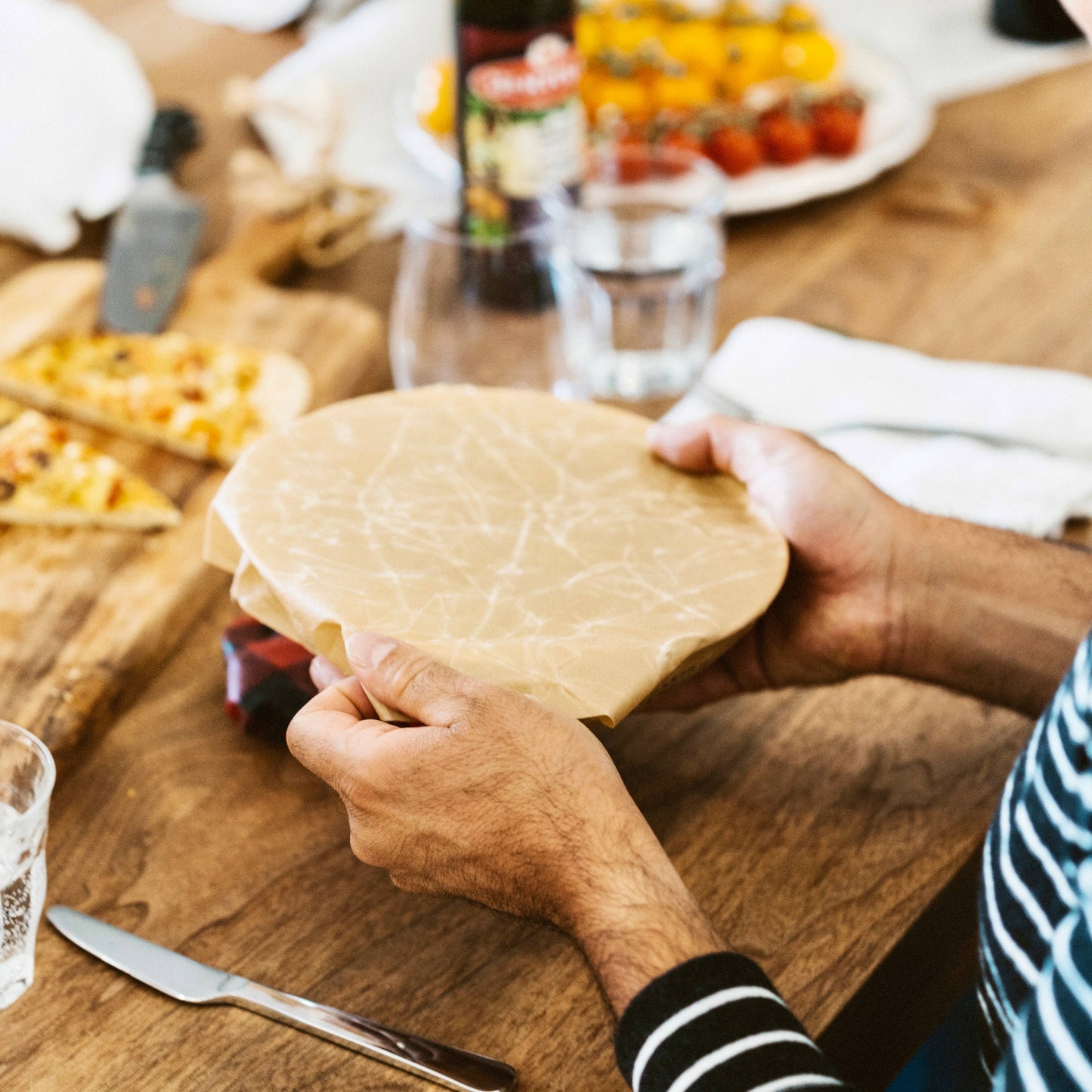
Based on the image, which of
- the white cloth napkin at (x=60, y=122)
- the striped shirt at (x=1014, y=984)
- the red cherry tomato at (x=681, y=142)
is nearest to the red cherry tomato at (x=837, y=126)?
the red cherry tomato at (x=681, y=142)

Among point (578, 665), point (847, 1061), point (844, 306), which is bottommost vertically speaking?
point (847, 1061)

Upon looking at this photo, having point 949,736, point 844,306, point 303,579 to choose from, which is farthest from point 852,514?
point 844,306

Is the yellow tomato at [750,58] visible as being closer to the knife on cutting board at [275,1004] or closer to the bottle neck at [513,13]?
the bottle neck at [513,13]

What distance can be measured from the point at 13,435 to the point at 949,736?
86 cm

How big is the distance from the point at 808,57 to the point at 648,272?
26.1 inches

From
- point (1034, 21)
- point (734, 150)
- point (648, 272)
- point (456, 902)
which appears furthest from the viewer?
point (1034, 21)

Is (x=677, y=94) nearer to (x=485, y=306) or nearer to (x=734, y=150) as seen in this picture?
(x=734, y=150)

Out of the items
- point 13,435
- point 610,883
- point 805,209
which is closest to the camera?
point 610,883

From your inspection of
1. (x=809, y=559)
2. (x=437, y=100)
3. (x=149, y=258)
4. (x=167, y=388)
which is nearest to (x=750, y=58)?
(x=437, y=100)

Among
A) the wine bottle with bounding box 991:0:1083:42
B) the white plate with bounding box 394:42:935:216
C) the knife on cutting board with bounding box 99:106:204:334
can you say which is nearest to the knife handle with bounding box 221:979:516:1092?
the knife on cutting board with bounding box 99:106:204:334

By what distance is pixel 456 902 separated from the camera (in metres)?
0.74

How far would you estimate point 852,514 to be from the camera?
0.85m

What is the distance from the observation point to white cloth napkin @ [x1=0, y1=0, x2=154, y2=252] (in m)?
1.47

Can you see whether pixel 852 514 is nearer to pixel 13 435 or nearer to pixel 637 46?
pixel 13 435
